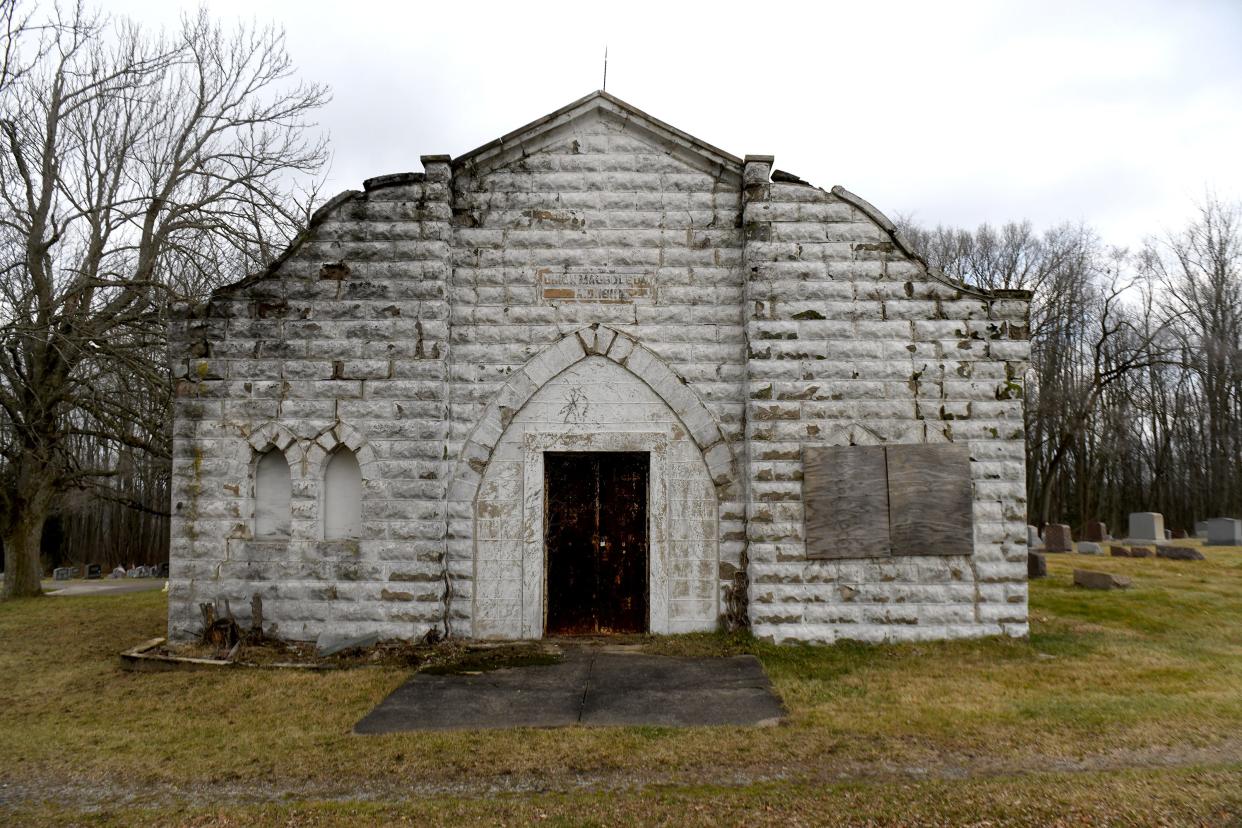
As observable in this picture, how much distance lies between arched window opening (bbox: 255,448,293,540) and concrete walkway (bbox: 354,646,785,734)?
268 cm

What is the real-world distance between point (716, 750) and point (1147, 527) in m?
24.8

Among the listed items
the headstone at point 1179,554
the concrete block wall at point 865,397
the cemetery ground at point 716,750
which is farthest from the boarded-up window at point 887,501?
the headstone at point 1179,554

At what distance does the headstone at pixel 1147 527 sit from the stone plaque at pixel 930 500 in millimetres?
20275

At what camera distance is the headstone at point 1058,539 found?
20844 millimetres

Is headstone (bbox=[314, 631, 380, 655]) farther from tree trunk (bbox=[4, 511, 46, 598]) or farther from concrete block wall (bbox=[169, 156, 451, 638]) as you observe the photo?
tree trunk (bbox=[4, 511, 46, 598])

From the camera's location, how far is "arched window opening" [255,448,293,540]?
31.1 ft

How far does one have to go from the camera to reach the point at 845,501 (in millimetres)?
9297

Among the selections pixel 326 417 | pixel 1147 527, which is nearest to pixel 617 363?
pixel 326 417

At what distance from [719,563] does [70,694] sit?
6825 mm

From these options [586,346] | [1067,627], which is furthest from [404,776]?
[1067,627]

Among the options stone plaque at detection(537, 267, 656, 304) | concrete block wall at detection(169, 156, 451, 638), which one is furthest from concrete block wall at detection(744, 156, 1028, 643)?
concrete block wall at detection(169, 156, 451, 638)

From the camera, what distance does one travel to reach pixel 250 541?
9.35m

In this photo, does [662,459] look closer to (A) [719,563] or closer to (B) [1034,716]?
(A) [719,563]

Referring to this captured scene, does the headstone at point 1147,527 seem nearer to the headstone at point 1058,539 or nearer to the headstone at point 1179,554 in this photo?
the headstone at point 1058,539
